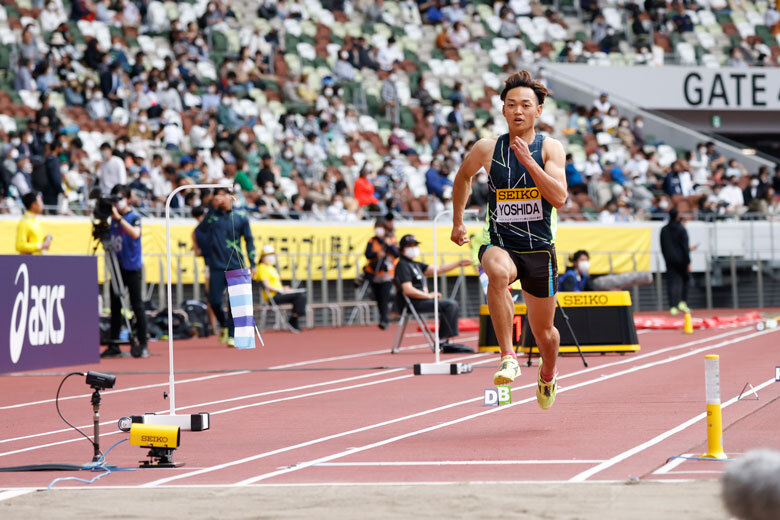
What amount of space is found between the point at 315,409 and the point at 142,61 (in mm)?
19351

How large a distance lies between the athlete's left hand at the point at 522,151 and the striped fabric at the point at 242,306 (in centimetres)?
195

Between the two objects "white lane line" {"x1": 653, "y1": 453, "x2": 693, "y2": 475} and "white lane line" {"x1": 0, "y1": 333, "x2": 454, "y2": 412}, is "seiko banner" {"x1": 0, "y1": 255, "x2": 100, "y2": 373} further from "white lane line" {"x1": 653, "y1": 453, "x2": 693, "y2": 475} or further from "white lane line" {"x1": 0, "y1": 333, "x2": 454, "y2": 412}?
"white lane line" {"x1": 653, "y1": 453, "x2": 693, "y2": 475}

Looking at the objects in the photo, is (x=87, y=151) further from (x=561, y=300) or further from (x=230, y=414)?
(x=230, y=414)

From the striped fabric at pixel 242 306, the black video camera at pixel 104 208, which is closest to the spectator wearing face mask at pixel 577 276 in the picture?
the black video camera at pixel 104 208

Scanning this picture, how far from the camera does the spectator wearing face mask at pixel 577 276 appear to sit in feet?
66.0

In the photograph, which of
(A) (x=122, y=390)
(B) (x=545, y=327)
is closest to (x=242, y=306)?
(B) (x=545, y=327)

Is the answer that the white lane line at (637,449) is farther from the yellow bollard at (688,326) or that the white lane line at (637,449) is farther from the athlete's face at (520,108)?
the yellow bollard at (688,326)

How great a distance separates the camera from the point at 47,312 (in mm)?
15625

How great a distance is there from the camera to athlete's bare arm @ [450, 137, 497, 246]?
30.7 feet

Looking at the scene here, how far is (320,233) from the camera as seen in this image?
26.0 metres

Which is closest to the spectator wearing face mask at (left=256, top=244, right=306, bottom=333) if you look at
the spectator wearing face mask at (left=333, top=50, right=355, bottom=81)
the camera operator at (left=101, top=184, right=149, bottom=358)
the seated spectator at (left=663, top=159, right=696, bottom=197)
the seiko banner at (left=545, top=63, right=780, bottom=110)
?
the camera operator at (left=101, top=184, right=149, bottom=358)

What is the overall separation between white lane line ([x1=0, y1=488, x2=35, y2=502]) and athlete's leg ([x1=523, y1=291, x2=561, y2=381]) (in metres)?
3.73

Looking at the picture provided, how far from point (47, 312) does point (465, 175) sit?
7.66 metres

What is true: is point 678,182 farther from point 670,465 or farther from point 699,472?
point 699,472
